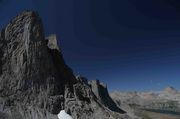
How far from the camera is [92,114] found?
419 feet

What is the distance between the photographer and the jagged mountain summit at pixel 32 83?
124000mm

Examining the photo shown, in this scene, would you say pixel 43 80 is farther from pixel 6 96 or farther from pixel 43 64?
pixel 6 96

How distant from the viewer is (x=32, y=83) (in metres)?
A: 131

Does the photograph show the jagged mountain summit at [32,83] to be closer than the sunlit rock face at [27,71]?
Yes

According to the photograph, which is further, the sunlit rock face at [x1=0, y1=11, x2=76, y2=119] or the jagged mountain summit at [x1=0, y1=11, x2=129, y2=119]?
the sunlit rock face at [x1=0, y1=11, x2=76, y2=119]

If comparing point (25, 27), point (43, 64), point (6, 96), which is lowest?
point (6, 96)

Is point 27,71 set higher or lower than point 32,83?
higher

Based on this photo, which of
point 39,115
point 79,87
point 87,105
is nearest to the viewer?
point 39,115

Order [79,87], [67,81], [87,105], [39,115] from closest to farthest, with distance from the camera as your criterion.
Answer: [39,115] → [87,105] → [79,87] → [67,81]

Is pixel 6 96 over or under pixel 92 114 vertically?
over

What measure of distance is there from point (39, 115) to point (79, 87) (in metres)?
28.4

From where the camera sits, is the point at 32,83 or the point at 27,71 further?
the point at 32,83

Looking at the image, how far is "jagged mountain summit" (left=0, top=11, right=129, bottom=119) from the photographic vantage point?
124 metres

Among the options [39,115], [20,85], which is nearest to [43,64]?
[20,85]
